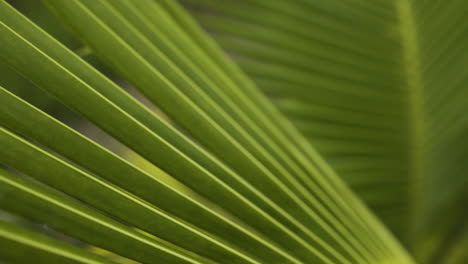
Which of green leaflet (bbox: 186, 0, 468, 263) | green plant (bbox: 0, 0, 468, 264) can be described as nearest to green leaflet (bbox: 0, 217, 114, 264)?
green plant (bbox: 0, 0, 468, 264)

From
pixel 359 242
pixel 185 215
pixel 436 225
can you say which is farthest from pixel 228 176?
pixel 436 225

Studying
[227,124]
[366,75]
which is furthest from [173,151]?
[366,75]

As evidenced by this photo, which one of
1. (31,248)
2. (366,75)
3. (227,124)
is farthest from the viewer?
(366,75)

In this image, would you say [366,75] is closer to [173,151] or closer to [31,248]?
[173,151]

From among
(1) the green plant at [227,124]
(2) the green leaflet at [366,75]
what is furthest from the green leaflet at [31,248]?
(2) the green leaflet at [366,75]

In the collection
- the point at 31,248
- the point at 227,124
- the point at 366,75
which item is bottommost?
the point at 31,248

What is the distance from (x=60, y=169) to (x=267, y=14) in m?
0.54

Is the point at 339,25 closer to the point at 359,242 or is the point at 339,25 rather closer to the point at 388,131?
the point at 388,131

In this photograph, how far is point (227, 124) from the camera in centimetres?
47

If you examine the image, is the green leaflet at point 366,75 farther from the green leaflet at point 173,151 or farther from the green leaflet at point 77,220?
the green leaflet at point 77,220

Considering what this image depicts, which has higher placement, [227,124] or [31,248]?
[227,124]

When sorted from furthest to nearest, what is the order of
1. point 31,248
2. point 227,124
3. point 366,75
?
point 366,75
point 227,124
point 31,248

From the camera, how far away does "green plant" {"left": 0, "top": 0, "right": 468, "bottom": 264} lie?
14.4 inches

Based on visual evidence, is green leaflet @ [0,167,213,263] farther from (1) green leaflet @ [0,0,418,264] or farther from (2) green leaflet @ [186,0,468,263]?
(2) green leaflet @ [186,0,468,263]
